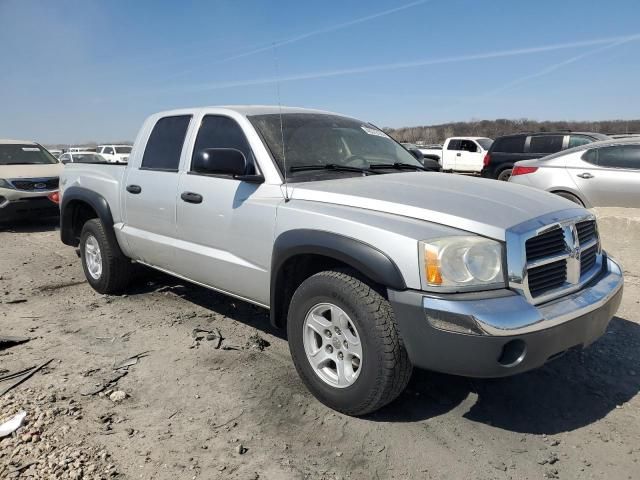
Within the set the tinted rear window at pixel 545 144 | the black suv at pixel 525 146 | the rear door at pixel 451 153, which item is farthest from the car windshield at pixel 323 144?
the rear door at pixel 451 153

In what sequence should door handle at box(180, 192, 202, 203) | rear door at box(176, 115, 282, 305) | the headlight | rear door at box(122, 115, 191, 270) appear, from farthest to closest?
rear door at box(122, 115, 191, 270), door handle at box(180, 192, 202, 203), rear door at box(176, 115, 282, 305), the headlight

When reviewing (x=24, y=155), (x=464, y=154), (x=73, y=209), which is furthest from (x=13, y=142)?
(x=464, y=154)

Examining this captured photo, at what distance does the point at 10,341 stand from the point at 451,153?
2045 cm

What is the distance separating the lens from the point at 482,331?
2.41 metres

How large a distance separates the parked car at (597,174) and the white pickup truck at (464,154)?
43.6 feet

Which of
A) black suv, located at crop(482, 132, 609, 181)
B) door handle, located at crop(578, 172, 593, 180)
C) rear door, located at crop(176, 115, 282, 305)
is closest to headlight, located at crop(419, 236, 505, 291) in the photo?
rear door, located at crop(176, 115, 282, 305)

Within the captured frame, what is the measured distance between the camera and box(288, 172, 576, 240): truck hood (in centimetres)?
266

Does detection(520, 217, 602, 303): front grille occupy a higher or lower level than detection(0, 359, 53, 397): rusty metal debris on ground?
higher

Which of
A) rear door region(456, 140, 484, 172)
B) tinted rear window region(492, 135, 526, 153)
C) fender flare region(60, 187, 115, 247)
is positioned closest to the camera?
fender flare region(60, 187, 115, 247)

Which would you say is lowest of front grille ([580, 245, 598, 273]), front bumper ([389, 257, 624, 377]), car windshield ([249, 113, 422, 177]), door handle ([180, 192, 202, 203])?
front bumper ([389, 257, 624, 377])

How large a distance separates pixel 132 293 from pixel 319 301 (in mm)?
3212

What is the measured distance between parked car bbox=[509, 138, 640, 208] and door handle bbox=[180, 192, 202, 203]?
545 cm

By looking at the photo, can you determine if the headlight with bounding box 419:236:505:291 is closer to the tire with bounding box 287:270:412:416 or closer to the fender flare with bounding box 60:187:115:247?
the tire with bounding box 287:270:412:416

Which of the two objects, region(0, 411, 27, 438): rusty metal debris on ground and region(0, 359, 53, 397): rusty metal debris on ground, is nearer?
region(0, 411, 27, 438): rusty metal debris on ground
